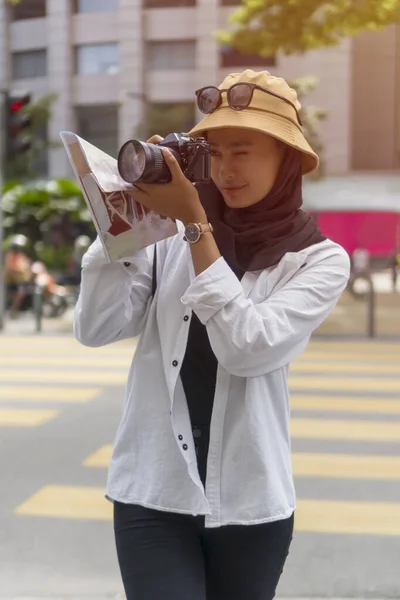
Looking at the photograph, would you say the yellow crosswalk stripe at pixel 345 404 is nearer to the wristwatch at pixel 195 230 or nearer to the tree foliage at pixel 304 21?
the wristwatch at pixel 195 230

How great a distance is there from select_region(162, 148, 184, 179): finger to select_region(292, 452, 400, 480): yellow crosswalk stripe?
12.3 feet

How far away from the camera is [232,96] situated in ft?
5.98

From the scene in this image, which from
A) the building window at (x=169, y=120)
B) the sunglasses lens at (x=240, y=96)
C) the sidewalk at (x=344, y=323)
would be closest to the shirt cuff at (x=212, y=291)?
the sunglasses lens at (x=240, y=96)

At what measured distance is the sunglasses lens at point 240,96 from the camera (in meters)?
1.82

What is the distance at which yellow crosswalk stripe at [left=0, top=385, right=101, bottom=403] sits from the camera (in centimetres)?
749

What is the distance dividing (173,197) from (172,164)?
7cm

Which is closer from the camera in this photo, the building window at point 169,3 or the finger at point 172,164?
the finger at point 172,164

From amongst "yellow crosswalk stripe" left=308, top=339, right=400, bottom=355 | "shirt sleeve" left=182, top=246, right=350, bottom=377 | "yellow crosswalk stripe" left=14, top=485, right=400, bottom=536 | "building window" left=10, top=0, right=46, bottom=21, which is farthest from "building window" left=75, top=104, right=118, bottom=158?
"shirt sleeve" left=182, top=246, right=350, bottom=377

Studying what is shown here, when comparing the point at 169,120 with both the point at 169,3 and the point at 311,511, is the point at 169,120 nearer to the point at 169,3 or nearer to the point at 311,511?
the point at 169,3

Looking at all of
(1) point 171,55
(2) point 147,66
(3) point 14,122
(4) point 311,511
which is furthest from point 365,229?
(4) point 311,511

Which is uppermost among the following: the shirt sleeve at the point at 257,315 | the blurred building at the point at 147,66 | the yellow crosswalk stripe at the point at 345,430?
the blurred building at the point at 147,66

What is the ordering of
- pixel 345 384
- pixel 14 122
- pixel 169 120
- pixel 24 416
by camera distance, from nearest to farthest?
pixel 24 416
pixel 345 384
pixel 14 122
pixel 169 120

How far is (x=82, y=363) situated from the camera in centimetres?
943

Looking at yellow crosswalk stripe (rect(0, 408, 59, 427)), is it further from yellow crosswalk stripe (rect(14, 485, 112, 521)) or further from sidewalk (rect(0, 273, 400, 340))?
sidewalk (rect(0, 273, 400, 340))
